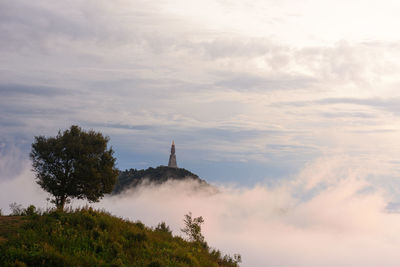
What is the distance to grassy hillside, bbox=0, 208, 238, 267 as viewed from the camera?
22656 millimetres

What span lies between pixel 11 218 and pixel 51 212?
2.93 m

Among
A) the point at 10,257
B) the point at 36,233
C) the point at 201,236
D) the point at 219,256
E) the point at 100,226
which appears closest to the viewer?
the point at 10,257

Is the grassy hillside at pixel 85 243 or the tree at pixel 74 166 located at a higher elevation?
the tree at pixel 74 166

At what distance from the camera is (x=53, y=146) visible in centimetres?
5003

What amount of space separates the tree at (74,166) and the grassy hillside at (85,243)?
17576 millimetres

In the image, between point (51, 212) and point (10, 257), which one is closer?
point (10, 257)

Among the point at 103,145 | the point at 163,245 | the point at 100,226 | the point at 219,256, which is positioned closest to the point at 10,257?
the point at 100,226

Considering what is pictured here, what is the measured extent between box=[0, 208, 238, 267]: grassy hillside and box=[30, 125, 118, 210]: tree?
1758 cm

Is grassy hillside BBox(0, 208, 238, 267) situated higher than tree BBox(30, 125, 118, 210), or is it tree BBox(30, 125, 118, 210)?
tree BBox(30, 125, 118, 210)

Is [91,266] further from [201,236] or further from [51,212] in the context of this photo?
[201,236]

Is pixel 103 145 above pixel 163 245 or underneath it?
above

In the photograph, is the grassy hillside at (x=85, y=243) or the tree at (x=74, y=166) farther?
the tree at (x=74, y=166)

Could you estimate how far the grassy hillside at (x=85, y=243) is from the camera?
2266 cm

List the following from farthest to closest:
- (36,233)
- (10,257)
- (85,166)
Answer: (85,166) → (36,233) → (10,257)
